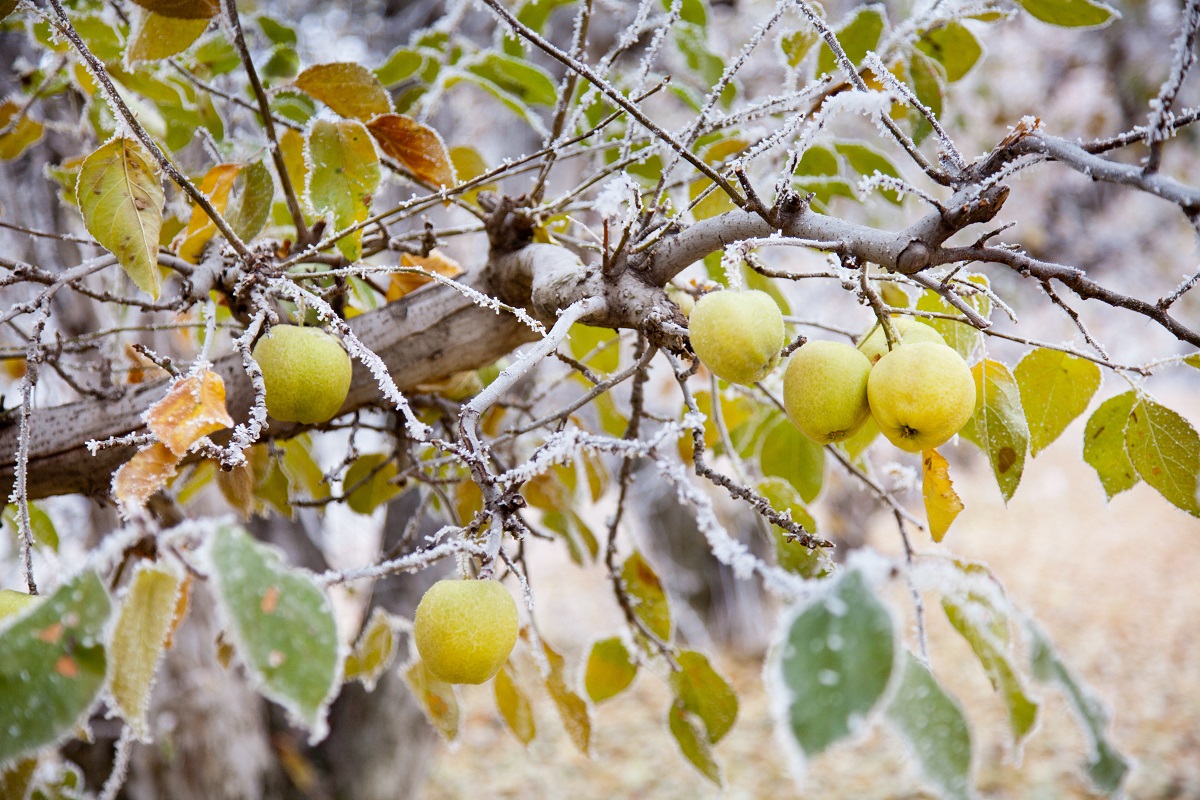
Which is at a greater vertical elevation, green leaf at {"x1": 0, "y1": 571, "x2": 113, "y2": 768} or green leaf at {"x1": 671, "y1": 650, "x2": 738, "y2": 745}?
green leaf at {"x1": 0, "y1": 571, "x2": 113, "y2": 768}

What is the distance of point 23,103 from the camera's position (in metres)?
1.05

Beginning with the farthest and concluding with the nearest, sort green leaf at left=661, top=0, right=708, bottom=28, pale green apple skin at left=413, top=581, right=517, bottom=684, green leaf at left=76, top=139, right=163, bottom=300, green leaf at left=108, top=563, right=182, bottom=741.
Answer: green leaf at left=661, top=0, right=708, bottom=28 → green leaf at left=76, top=139, right=163, bottom=300 → pale green apple skin at left=413, top=581, right=517, bottom=684 → green leaf at left=108, top=563, right=182, bottom=741

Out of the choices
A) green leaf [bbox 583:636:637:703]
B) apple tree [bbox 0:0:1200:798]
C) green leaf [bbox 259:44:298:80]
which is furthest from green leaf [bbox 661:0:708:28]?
green leaf [bbox 583:636:637:703]

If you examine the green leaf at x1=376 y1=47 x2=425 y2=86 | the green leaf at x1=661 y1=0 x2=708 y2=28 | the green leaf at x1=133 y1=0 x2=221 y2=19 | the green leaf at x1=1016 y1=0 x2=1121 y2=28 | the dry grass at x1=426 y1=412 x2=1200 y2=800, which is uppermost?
the green leaf at x1=661 y1=0 x2=708 y2=28

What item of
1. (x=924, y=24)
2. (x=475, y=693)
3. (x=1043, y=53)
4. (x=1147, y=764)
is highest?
(x=1043, y=53)

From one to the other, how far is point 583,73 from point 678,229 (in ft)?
0.66

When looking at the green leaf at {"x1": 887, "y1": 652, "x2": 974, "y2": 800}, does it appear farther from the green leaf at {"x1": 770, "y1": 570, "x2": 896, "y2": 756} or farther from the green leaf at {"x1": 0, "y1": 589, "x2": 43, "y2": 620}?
the green leaf at {"x1": 0, "y1": 589, "x2": 43, "y2": 620}

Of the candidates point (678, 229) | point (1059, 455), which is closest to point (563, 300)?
point (678, 229)

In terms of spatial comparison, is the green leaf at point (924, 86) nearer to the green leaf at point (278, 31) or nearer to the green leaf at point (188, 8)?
the green leaf at point (188, 8)

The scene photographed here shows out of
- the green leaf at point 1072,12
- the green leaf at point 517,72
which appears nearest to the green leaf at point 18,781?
the green leaf at point 517,72

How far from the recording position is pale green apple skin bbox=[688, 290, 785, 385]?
55cm

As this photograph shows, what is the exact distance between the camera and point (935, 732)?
337 millimetres

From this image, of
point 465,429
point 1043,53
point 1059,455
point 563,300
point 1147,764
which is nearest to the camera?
point 465,429

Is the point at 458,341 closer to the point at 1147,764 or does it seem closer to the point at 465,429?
the point at 465,429
